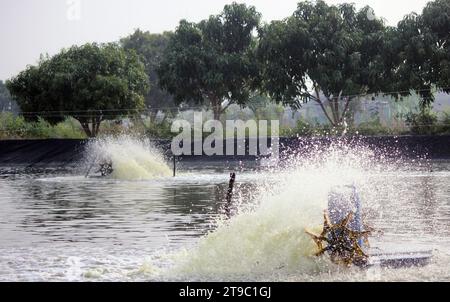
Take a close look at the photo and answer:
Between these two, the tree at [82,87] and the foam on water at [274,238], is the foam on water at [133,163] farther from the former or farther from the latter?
the foam on water at [274,238]

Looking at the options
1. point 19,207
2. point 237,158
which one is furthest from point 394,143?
point 19,207

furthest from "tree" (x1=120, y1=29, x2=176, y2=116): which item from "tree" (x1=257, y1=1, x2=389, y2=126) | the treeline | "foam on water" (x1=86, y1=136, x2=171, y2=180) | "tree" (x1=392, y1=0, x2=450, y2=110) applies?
"foam on water" (x1=86, y1=136, x2=171, y2=180)

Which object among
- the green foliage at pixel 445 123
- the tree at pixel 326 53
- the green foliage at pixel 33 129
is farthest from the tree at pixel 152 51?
the green foliage at pixel 445 123

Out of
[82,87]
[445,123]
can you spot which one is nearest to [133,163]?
[445,123]

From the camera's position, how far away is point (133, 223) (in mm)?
18016

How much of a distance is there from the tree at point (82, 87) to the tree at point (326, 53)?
9845 mm

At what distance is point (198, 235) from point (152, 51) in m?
88.5

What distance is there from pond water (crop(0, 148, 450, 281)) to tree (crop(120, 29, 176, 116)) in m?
78.3

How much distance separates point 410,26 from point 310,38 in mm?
5908

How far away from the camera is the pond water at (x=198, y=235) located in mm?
12055

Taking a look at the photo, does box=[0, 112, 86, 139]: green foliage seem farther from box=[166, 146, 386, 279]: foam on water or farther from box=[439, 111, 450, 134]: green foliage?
box=[166, 146, 386, 279]: foam on water

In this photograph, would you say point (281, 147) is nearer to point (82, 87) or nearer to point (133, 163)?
point (133, 163)

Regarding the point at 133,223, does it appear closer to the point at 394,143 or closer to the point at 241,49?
the point at 394,143
